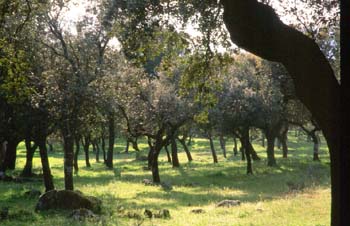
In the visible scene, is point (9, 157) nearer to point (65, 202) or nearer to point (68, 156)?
point (68, 156)

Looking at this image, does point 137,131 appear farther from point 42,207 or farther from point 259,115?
point 42,207

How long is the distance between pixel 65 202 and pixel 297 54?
15373mm

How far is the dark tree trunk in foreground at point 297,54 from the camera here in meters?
8.26

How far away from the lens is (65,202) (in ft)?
68.7

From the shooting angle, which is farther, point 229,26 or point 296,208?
point 296,208

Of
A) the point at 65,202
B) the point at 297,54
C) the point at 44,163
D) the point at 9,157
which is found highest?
the point at 297,54

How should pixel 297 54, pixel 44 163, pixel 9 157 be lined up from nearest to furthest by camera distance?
pixel 297 54, pixel 44 163, pixel 9 157

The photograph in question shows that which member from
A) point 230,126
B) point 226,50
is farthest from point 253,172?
point 226,50

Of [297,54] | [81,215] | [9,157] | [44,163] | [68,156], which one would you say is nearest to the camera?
[297,54]

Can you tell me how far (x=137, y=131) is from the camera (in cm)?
3784

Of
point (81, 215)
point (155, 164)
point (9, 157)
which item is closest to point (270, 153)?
point (155, 164)

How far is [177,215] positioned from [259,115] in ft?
79.2

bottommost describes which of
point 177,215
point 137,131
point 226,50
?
point 177,215

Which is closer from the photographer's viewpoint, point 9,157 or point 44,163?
point 44,163
